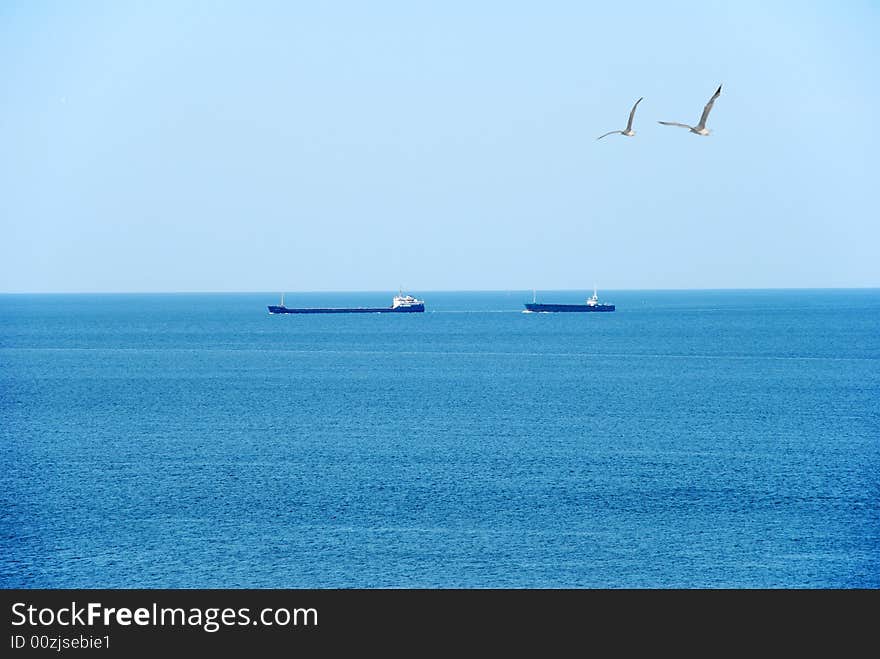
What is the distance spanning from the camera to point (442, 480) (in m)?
59.7

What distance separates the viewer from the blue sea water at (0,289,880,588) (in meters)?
44.2

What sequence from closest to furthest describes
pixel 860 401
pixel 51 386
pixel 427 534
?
Answer: pixel 427 534, pixel 860 401, pixel 51 386

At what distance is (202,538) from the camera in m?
48.6

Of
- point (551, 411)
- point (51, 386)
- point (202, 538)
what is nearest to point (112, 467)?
point (202, 538)

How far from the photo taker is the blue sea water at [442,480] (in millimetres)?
44188
